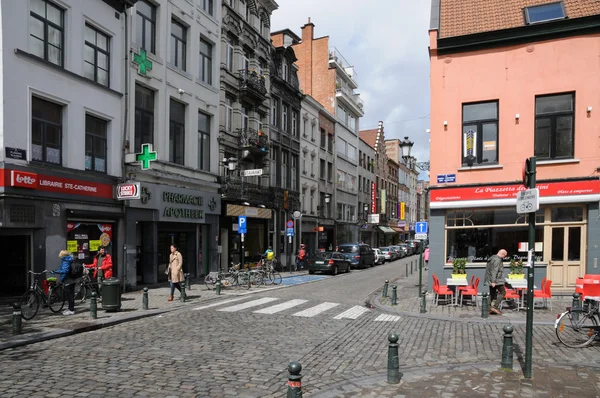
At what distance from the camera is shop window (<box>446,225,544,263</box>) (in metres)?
14.8

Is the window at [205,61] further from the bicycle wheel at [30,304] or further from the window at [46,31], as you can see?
the bicycle wheel at [30,304]

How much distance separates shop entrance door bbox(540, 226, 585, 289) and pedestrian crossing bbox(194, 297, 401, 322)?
20.6 ft

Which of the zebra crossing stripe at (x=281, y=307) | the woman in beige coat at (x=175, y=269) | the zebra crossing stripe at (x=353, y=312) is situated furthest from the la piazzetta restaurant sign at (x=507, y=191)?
the woman in beige coat at (x=175, y=269)

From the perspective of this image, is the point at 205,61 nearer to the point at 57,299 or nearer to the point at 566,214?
the point at 57,299

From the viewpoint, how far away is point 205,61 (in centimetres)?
2252

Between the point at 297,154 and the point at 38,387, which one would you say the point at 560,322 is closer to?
the point at 38,387

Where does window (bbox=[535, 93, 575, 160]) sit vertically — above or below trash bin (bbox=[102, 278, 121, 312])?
above

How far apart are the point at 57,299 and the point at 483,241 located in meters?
13.1

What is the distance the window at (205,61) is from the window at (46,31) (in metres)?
8.40

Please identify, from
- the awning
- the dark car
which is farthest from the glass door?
the awning

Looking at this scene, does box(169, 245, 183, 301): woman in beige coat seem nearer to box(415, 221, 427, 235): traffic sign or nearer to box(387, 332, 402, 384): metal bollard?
box(415, 221, 427, 235): traffic sign

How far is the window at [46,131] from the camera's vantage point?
43.5 feet

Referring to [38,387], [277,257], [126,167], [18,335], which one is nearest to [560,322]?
[38,387]

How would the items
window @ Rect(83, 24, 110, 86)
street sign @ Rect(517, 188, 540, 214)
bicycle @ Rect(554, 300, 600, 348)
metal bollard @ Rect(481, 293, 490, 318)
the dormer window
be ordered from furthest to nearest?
1. window @ Rect(83, 24, 110, 86)
2. the dormer window
3. metal bollard @ Rect(481, 293, 490, 318)
4. bicycle @ Rect(554, 300, 600, 348)
5. street sign @ Rect(517, 188, 540, 214)
